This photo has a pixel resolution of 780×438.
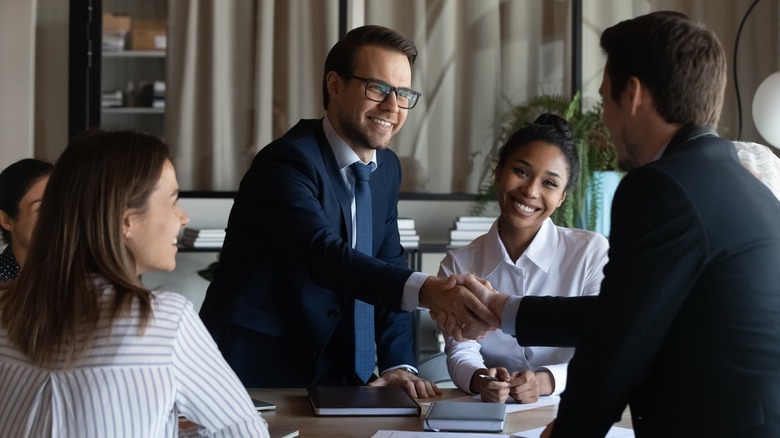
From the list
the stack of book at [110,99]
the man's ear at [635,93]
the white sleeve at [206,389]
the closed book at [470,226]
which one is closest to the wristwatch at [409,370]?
the white sleeve at [206,389]

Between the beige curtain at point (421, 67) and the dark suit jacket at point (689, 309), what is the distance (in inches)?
165

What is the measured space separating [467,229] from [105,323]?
154 inches

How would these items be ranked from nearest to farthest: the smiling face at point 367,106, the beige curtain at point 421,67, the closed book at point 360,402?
the closed book at point 360,402
the smiling face at point 367,106
the beige curtain at point 421,67

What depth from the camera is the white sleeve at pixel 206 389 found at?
1.57 m

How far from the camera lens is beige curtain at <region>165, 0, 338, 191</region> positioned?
5.46 m

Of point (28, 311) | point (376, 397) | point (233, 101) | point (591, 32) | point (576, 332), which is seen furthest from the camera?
point (591, 32)

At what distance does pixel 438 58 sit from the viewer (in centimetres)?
578

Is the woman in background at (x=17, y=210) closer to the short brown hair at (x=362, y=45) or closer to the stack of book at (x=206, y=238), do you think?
the short brown hair at (x=362, y=45)

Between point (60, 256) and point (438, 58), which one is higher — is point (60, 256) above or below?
below

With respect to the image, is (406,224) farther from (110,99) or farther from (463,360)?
(463,360)

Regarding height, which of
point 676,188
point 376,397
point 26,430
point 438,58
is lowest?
point 376,397

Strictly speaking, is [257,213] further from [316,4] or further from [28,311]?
[316,4]

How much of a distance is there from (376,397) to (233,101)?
356cm

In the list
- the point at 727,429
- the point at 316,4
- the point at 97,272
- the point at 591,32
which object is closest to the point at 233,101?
the point at 316,4
